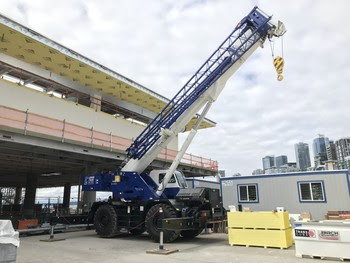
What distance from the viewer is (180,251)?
10.3m

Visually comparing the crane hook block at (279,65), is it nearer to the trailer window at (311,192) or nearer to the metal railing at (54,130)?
the trailer window at (311,192)

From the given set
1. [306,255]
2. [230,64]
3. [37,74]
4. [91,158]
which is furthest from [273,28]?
[37,74]

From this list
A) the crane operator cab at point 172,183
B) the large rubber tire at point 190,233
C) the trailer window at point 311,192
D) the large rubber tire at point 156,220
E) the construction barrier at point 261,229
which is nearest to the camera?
the construction barrier at point 261,229

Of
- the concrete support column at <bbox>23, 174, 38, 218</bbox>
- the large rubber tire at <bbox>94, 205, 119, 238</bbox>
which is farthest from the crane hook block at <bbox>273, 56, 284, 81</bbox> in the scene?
the concrete support column at <bbox>23, 174, 38, 218</bbox>

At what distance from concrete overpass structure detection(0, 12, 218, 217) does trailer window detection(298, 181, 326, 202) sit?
9.25m

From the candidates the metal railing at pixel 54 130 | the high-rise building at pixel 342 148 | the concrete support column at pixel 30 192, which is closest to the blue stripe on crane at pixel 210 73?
the metal railing at pixel 54 130

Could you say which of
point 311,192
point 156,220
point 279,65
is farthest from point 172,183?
point 311,192

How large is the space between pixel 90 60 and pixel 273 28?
1371cm

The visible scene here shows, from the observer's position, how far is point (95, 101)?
86.3ft

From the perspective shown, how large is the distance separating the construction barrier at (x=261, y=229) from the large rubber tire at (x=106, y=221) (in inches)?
218

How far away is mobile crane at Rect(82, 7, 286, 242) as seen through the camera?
12578 mm

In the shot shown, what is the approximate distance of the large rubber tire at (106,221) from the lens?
1414cm

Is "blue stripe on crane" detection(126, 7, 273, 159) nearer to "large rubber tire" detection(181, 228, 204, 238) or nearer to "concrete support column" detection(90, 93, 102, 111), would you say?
"large rubber tire" detection(181, 228, 204, 238)

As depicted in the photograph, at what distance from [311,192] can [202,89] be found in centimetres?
944
